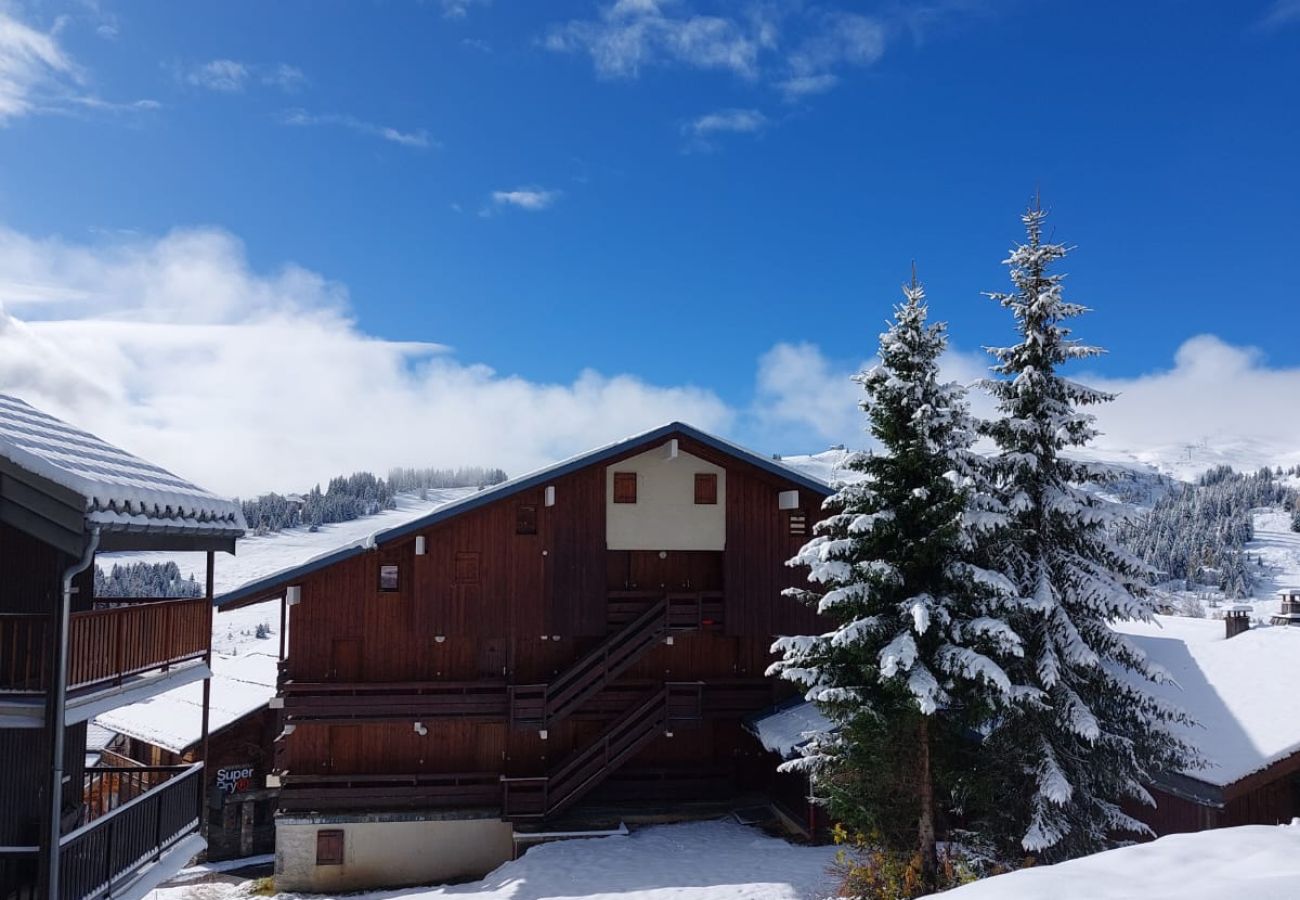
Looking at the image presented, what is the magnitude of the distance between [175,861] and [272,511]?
446ft

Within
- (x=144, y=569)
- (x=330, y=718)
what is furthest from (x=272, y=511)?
(x=330, y=718)

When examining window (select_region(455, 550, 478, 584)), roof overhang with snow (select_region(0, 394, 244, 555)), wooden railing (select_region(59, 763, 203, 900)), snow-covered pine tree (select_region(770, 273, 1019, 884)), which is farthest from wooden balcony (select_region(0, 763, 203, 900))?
snow-covered pine tree (select_region(770, 273, 1019, 884))

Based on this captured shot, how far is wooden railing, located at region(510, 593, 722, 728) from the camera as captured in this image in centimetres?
2109

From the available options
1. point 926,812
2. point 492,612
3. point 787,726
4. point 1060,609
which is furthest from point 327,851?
point 1060,609

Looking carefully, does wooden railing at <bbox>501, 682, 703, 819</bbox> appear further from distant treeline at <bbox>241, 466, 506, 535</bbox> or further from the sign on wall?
distant treeline at <bbox>241, 466, 506, 535</bbox>

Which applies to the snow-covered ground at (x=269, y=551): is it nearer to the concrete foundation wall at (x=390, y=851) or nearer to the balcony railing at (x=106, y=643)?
the concrete foundation wall at (x=390, y=851)

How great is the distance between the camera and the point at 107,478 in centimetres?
1085

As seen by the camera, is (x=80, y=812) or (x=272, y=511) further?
(x=272, y=511)

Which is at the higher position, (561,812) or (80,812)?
(80,812)

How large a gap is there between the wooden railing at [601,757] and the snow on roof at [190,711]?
9.97 m

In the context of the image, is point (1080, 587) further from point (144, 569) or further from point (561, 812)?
point (144, 569)

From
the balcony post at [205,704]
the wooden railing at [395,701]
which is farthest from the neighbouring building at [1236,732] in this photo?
the balcony post at [205,704]

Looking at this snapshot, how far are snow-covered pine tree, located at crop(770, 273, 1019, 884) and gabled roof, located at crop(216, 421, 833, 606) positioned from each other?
22.9 ft

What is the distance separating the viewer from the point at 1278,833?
26.5 feet
